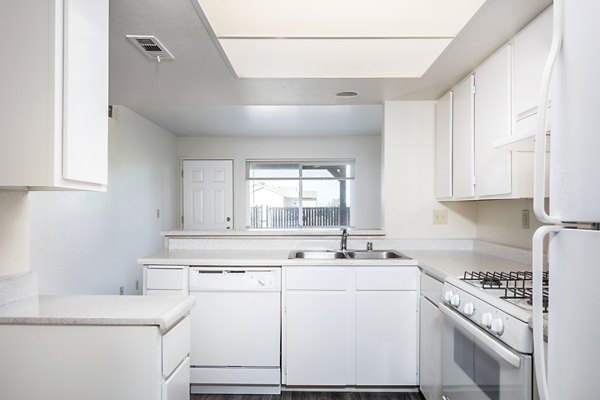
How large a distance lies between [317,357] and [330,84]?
6.08 ft

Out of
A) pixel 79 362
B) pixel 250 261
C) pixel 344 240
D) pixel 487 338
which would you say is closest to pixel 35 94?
pixel 79 362

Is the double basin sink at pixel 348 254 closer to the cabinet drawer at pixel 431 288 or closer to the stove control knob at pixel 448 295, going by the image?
the cabinet drawer at pixel 431 288

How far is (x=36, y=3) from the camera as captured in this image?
3.78ft

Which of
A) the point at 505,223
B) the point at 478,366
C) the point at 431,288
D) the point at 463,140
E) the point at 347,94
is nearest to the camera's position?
the point at 478,366

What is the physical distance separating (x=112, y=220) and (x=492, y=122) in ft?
11.7

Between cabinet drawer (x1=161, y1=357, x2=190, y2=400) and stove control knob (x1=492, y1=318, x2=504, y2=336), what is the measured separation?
115cm

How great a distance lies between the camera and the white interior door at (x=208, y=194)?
253 inches

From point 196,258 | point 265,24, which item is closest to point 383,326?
point 196,258

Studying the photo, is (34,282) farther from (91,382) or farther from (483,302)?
(483,302)

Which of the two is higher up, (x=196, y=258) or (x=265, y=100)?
(x=265, y=100)

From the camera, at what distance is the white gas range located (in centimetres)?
123

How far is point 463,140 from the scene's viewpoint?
2469 mm

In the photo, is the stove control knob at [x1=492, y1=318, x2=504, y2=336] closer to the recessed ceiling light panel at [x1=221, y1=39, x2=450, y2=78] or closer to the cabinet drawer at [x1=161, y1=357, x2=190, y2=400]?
the cabinet drawer at [x1=161, y1=357, x2=190, y2=400]

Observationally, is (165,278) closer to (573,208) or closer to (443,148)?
(443,148)
